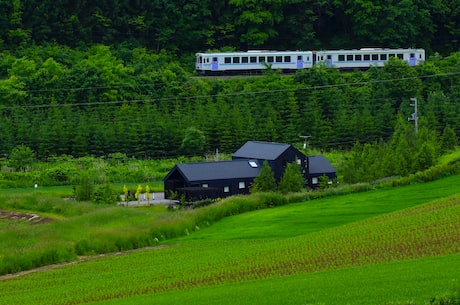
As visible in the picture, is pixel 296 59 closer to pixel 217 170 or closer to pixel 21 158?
pixel 217 170

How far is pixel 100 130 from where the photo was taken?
40.2 m

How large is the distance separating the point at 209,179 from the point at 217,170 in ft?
2.12

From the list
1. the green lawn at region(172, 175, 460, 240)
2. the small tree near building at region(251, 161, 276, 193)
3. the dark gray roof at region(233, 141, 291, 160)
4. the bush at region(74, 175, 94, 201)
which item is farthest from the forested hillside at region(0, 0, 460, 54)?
the green lawn at region(172, 175, 460, 240)

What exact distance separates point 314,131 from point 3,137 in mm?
13305

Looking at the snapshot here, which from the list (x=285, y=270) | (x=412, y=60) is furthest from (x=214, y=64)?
(x=285, y=270)

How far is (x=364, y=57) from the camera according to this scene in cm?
5094

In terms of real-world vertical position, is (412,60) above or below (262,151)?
above

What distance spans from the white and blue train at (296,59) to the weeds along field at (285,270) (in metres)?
27.4

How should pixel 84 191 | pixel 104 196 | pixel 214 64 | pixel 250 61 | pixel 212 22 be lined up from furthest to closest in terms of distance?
1. pixel 212 22
2. pixel 250 61
3. pixel 214 64
4. pixel 84 191
5. pixel 104 196

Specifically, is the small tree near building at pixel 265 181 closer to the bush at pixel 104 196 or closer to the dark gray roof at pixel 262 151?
the dark gray roof at pixel 262 151

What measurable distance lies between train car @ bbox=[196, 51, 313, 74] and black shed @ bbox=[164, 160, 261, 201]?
583 inches

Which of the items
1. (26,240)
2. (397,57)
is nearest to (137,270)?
(26,240)

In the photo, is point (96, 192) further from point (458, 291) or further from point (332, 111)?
point (458, 291)

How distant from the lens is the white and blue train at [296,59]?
161 ft
